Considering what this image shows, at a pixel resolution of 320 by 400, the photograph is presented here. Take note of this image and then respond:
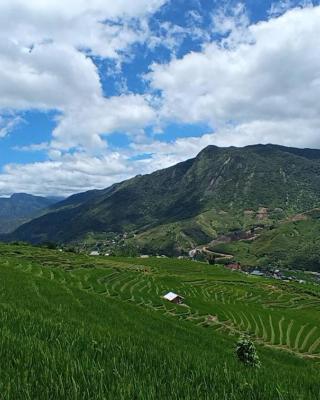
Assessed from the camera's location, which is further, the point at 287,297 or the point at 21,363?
the point at 287,297

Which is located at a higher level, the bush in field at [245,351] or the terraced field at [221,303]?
the bush in field at [245,351]

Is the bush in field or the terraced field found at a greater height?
the bush in field

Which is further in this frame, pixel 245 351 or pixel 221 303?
pixel 221 303

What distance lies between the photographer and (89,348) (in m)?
6.79

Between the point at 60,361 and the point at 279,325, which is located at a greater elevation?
the point at 60,361

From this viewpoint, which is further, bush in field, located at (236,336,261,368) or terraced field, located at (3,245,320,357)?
terraced field, located at (3,245,320,357)

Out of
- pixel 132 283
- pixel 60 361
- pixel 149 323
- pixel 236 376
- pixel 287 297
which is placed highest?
pixel 60 361

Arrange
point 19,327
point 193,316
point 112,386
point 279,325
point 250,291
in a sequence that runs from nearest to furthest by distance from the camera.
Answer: point 112,386, point 19,327, point 193,316, point 279,325, point 250,291

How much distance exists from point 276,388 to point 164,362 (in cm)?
159

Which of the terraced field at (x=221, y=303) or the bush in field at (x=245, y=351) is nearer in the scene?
the bush in field at (x=245, y=351)

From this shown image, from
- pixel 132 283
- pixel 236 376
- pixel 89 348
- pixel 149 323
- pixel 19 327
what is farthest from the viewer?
pixel 132 283

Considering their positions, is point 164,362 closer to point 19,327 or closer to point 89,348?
point 89,348

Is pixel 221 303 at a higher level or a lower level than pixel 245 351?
lower

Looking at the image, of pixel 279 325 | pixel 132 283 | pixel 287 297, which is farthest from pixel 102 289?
pixel 287 297
